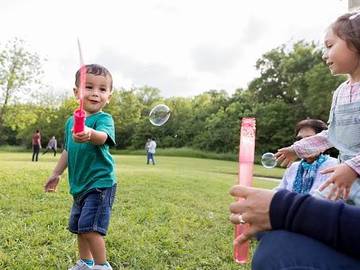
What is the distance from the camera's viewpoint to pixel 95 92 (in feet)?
10.2

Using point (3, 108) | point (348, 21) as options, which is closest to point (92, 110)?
point (348, 21)

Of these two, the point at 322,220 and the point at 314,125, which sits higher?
the point at 314,125

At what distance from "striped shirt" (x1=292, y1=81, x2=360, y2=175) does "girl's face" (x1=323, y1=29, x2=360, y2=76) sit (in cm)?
8

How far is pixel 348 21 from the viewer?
1828mm

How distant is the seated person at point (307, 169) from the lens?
3.40 meters

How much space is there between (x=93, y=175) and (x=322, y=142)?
61.7 inches

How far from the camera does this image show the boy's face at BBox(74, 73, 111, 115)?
3082mm

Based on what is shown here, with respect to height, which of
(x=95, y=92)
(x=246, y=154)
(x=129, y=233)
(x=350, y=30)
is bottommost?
(x=129, y=233)

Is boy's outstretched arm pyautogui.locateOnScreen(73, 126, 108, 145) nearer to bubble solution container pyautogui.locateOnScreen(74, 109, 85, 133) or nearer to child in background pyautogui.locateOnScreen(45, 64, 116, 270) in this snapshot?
child in background pyautogui.locateOnScreen(45, 64, 116, 270)

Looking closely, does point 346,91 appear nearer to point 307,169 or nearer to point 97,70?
point 307,169

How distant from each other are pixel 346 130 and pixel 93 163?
1.77 metres

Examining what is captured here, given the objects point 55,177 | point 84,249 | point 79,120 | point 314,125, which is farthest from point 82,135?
point 314,125

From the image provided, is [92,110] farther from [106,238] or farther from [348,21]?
[348,21]

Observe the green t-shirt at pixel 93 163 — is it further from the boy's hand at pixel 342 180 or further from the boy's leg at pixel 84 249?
the boy's hand at pixel 342 180
